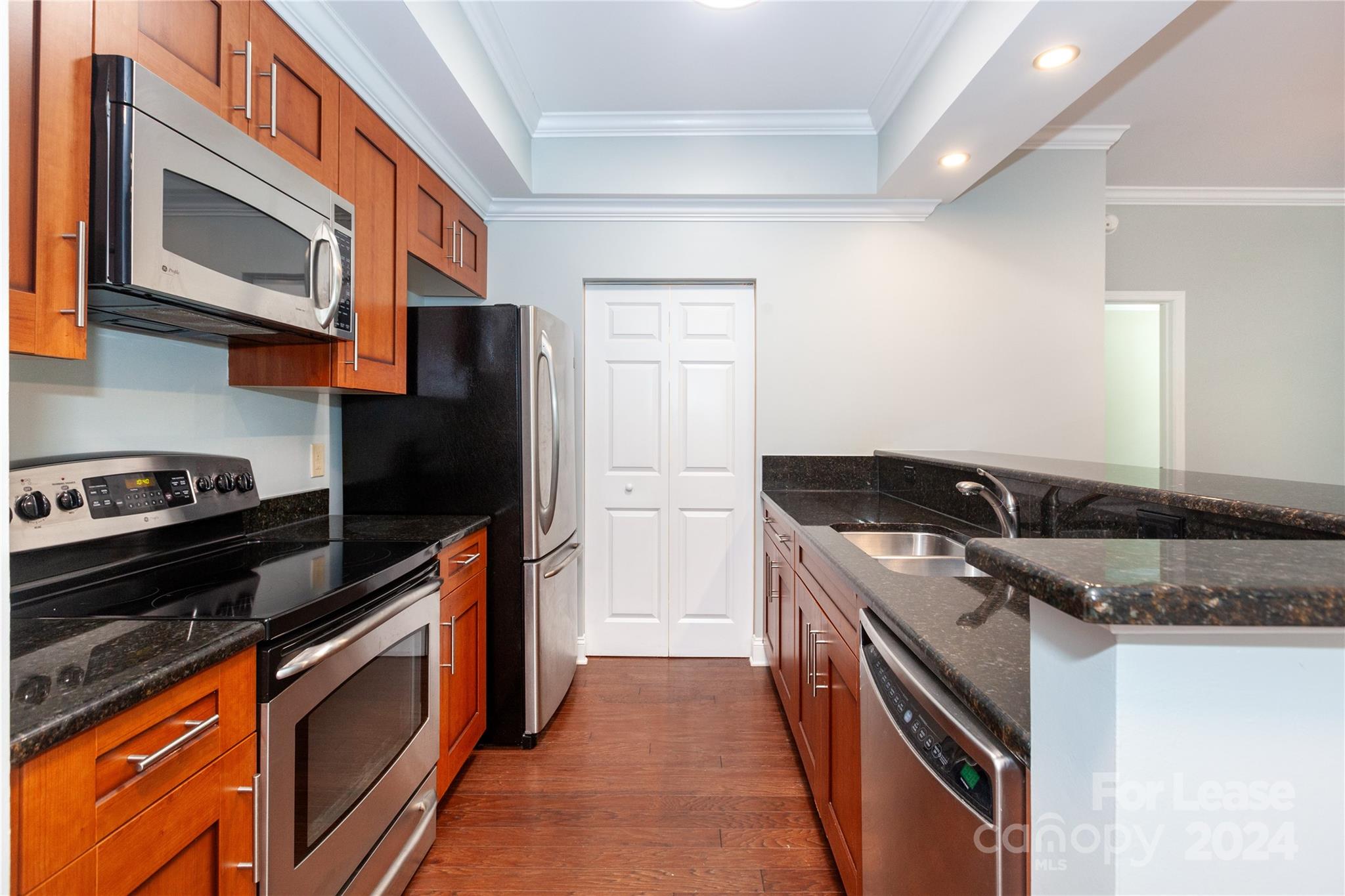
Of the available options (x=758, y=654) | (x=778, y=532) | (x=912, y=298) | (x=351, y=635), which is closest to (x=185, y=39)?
(x=351, y=635)

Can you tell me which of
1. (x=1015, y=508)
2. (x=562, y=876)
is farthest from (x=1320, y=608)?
(x=562, y=876)

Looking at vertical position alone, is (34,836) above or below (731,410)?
below

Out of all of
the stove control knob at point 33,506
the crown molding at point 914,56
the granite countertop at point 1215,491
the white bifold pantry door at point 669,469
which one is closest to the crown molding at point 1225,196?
the crown molding at point 914,56

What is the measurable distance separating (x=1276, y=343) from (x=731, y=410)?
3.51 meters

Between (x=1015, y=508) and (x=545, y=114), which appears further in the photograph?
(x=545, y=114)

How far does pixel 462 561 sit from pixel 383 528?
0.91 ft

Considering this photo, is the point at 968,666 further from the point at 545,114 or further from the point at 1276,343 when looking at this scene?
the point at 1276,343

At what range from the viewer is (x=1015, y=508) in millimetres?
1628

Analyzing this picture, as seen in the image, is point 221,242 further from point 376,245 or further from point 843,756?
point 843,756

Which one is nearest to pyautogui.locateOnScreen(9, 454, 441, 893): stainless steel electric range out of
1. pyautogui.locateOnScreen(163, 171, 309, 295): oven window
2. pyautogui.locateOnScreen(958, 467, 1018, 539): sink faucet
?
pyautogui.locateOnScreen(163, 171, 309, 295): oven window

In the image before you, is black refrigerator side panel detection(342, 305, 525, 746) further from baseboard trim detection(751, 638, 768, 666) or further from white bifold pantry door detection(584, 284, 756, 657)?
baseboard trim detection(751, 638, 768, 666)

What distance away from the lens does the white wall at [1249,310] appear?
12.3ft

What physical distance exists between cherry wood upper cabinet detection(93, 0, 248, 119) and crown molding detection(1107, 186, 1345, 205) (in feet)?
14.4

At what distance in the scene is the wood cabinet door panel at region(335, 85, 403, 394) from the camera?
1842mm
